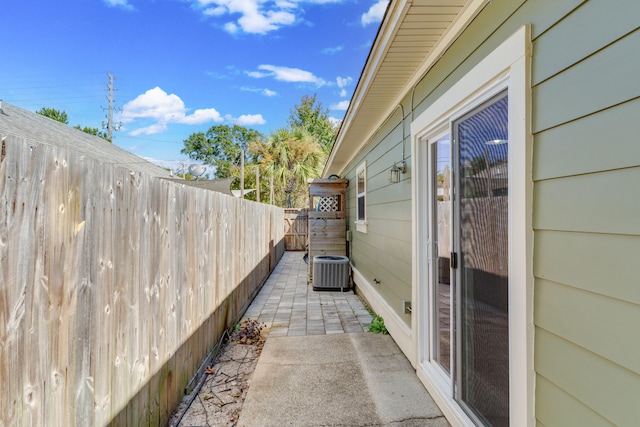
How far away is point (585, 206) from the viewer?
1.14 metres

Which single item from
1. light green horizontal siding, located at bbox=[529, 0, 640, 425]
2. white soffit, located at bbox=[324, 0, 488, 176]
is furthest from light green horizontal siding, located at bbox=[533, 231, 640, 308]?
white soffit, located at bbox=[324, 0, 488, 176]

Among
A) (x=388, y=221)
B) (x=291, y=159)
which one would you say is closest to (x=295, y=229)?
(x=291, y=159)

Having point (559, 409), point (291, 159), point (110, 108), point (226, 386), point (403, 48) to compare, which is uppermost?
point (110, 108)

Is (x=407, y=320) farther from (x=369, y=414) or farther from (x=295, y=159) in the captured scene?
(x=295, y=159)

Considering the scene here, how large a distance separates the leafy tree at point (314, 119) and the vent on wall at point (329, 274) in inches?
731

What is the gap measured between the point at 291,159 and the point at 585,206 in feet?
53.9

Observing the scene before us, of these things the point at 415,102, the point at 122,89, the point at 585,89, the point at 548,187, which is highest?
the point at 122,89

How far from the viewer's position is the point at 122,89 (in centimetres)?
2541

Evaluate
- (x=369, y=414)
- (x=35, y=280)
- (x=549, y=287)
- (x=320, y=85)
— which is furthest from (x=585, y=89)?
(x=320, y=85)

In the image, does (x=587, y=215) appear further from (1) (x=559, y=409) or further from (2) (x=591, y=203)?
(1) (x=559, y=409)

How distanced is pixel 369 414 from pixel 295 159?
15.5 metres

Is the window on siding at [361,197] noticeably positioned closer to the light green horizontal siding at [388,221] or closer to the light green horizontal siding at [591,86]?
the light green horizontal siding at [388,221]

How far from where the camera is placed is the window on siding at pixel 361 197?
5.60 meters

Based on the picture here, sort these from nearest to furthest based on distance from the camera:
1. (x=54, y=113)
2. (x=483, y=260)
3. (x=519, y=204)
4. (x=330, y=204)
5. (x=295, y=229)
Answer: (x=519, y=204) → (x=483, y=260) → (x=330, y=204) → (x=295, y=229) → (x=54, y=113)
